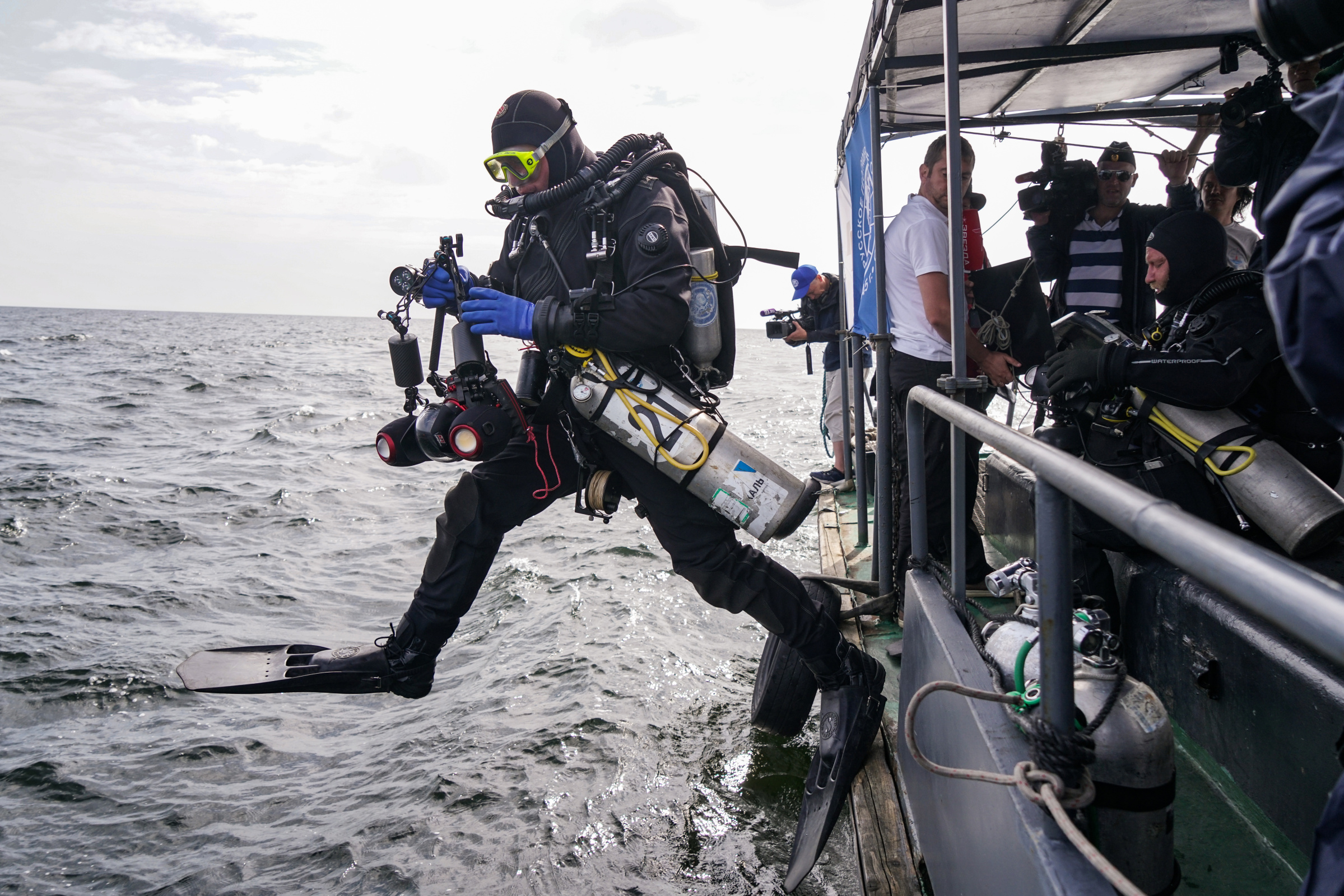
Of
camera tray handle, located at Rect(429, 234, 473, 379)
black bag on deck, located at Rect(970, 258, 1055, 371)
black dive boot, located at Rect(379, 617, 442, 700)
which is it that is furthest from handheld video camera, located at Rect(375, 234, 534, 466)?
black bag on deck, located at Rect(970, 258, 1055, 371)

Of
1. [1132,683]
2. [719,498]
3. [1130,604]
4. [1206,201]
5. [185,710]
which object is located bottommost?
[185,710]

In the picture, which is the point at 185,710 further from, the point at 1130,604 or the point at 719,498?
the point at 1130,604

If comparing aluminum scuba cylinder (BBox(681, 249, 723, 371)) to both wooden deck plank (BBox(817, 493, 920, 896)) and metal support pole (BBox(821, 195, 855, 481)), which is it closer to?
wooden deck plank (BBox(817, 493, 920, 896))

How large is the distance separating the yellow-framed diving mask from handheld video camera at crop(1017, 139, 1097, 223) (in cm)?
274

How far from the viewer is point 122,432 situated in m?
14.7

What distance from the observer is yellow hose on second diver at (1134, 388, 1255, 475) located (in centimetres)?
247

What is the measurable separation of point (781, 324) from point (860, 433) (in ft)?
10.6

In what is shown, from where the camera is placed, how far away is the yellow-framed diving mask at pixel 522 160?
9.98ft

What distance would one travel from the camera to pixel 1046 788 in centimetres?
121

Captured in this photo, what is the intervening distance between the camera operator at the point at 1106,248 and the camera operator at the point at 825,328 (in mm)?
3078

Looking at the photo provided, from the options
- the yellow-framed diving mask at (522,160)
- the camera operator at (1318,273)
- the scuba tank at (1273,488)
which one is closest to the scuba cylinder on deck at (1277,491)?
the scuba tank at (1273,488)

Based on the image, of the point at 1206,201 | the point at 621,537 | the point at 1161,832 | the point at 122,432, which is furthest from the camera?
the point at 122,432

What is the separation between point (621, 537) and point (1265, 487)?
20.1 feet

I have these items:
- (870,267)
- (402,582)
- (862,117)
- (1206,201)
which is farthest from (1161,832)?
(402,582)
